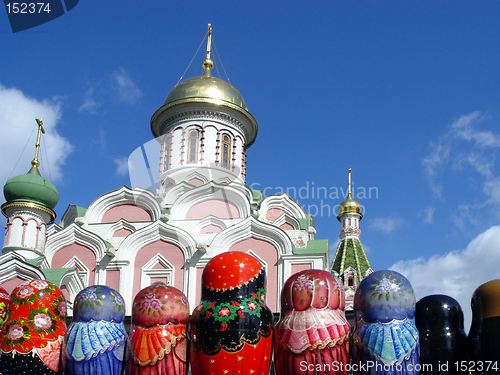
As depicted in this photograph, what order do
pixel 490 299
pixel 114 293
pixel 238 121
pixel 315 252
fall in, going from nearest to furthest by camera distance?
pixel 490 299, pixel 114 293, pixel 315 252, pixel 238 121

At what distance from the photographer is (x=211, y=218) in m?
13.3

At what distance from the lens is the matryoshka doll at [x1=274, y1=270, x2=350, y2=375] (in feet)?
18.2

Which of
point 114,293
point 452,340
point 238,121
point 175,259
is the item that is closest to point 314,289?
point 452,340

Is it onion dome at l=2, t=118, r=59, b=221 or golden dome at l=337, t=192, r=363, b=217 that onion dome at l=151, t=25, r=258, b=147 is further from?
golden dome at l=337, t=192, r=363, b=217

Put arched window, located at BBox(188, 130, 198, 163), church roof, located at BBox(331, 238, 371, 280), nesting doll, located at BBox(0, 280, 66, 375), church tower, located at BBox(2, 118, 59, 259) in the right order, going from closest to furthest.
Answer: nesting doll, located at BBox(0, 280, 66, 375) → church tower, located at BBox(2, 118, 59, 259) → arched window, located at BBox(188, 130, 198, 163) → church roof, located at BBox(331, 238, 371, 280)

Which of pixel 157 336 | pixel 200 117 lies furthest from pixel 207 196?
pixel 157 336

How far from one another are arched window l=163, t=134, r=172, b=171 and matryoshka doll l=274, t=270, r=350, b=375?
34.9 ft

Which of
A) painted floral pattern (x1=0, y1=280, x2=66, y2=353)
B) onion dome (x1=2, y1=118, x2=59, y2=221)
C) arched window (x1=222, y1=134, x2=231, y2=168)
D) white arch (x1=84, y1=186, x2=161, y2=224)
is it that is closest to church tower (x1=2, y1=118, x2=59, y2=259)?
onion dome (x1=2, y1=118, x2=59, y2=221)

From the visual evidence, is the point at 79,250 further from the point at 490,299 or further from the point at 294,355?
the point at 490,299

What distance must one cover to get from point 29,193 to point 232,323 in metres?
9.16

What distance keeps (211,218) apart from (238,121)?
13.0ft

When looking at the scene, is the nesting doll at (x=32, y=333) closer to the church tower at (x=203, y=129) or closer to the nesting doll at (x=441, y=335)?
the nesting doll at (x=441, y=335)

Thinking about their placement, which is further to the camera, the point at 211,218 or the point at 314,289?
the point at 211,218

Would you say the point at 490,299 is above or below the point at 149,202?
below
